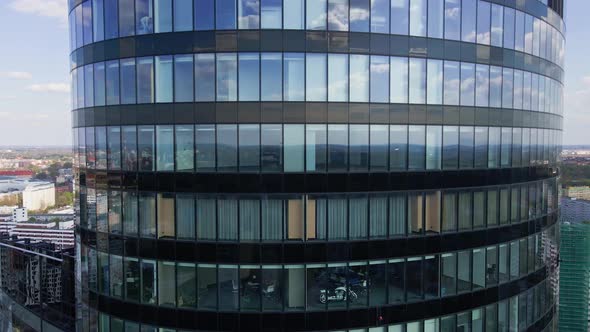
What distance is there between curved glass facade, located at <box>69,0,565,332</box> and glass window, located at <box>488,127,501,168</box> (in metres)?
0.11

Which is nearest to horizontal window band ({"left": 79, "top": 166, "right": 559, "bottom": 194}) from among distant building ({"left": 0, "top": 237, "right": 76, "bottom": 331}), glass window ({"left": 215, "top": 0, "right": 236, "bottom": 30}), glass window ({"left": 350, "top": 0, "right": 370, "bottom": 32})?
glass window ({"left": 215, "top": 0, "right": 236, "bottom": 30})

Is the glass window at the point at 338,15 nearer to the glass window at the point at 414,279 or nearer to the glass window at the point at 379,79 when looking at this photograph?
the glass window at the point at 379,79

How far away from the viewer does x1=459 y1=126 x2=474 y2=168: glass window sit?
28125mm

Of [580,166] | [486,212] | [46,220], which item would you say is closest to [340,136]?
[486,212]

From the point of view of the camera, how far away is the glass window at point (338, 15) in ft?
81.5

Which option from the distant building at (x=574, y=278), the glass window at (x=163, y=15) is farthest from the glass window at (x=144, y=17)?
the distant building at (x=574, y=278)

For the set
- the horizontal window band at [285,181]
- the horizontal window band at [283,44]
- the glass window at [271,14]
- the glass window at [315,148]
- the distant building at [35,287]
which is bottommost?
the distant building at [35,287]

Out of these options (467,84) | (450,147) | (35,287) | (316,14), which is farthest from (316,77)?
(35,287)

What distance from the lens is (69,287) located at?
34375mm

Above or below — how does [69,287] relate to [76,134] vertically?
below

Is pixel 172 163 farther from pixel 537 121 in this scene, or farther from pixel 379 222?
pixel 537 121

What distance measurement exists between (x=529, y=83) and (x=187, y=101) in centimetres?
2207

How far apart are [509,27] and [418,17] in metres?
7.40

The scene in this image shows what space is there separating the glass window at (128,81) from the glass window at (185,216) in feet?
19.9
